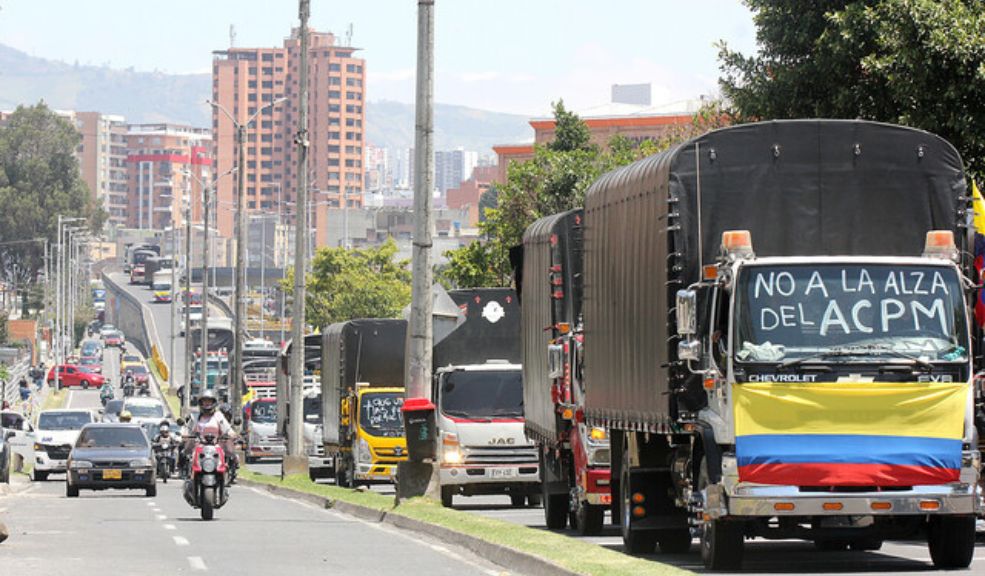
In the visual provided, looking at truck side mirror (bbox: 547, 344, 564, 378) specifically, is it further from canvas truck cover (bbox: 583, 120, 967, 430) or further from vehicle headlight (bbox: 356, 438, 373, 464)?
vehicle headlight (bbox: 356, 438, 373, 464)

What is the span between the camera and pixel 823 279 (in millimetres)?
17281

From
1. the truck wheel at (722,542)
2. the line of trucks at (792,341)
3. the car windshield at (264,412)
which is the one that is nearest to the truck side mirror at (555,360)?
the line of trucks at (792,341)

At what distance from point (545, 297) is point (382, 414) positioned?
14644mm

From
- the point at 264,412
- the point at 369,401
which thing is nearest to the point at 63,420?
the point at 264,412

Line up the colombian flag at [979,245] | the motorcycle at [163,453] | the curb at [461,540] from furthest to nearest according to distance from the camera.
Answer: the motorcycle at [163,453], the colombian flag at [979,245], the curb at [461,540]

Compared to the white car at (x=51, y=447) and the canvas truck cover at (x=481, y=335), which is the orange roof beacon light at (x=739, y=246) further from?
the white car at (x=51, y=447)

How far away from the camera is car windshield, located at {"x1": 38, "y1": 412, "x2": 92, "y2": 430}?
171ft

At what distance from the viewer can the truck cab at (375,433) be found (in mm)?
40344

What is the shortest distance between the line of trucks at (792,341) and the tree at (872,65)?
7522mm

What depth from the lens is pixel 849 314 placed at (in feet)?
56.3

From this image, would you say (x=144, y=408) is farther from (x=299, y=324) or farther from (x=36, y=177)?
(x=36, y=177)

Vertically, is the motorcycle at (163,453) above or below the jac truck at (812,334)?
below

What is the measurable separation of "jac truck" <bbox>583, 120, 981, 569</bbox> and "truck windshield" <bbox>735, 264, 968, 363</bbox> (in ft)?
0.04

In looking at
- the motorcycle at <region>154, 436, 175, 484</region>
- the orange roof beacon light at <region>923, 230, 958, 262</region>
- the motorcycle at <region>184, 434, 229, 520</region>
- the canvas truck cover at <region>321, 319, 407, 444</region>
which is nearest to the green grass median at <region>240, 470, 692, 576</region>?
the motorcycle at <region>184, 434, 229, 520</region>
